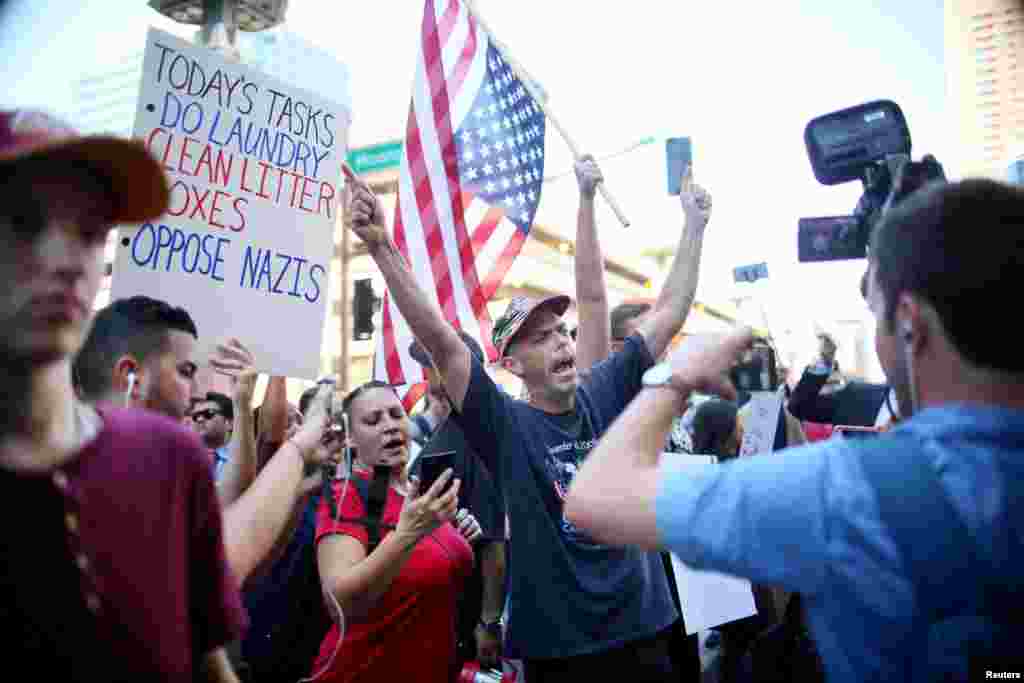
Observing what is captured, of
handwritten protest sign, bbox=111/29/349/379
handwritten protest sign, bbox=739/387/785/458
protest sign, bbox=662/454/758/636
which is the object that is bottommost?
protest sign, bbox=662/454/758/636

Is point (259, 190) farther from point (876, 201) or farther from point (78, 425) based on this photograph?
point (876, 201)

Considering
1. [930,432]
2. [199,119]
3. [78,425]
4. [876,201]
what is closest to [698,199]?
[876,201]

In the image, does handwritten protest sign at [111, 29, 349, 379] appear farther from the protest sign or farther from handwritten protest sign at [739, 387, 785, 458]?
handwritten protest sign at [739, 387, 785, 458]

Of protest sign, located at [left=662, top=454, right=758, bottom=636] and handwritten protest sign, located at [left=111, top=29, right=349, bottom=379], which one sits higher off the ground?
handwritten protest sign, located at [left=111, top=29, right=349, bottom=379]

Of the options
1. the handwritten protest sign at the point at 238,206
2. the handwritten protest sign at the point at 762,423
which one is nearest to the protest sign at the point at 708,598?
the handwritten protest sign at the point at 762,423

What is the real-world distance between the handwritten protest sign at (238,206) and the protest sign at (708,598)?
6.21ft

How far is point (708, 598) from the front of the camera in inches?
142

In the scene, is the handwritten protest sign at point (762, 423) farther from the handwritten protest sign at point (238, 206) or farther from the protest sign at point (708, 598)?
the handwritten protest sign at point (238, 206)

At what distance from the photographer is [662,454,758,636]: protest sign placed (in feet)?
11.6

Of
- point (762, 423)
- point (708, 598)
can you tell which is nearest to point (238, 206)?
point (708, 598)

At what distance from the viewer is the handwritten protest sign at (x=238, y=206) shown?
9.68ft

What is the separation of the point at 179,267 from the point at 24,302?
72.7 inches

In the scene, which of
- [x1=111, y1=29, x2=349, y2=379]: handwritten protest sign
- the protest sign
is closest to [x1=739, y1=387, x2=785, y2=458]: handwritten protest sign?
the protest sign

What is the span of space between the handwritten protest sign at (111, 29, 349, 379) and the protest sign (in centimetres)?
189
